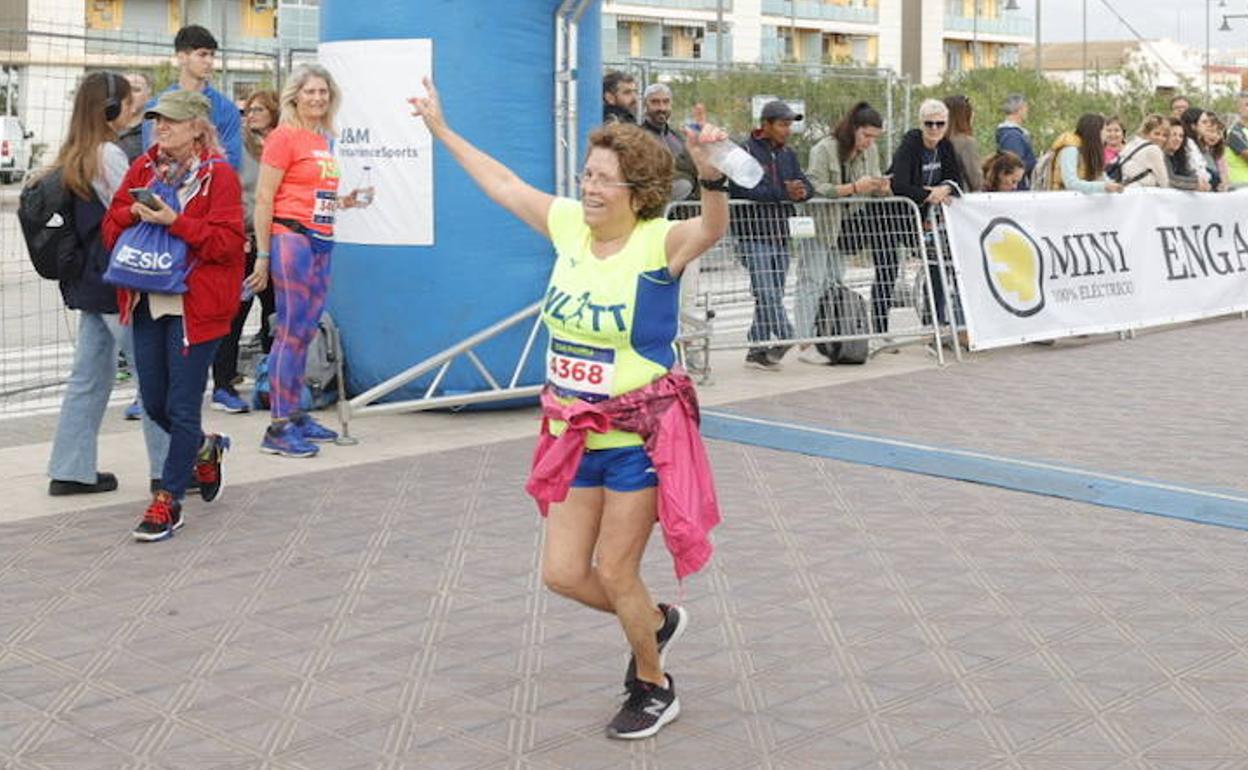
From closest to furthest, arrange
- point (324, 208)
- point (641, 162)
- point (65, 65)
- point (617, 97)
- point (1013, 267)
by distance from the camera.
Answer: point (641, 162), point (324, 208), point (65, 65), point (617, 97), point (1013, 267)

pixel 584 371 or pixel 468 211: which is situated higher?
pixel 468 211

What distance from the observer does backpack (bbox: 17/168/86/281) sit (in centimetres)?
745

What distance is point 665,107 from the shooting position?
40.1ft

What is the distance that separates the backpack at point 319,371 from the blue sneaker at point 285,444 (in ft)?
2.86

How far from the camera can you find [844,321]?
12062mm

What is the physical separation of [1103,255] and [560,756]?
9951mm

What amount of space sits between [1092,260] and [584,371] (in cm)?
947

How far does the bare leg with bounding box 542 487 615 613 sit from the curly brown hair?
0.81 meters

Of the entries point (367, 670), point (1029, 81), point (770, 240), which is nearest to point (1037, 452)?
point (770, 240)

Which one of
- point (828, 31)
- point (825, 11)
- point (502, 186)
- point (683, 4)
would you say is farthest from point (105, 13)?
point (502, 186)

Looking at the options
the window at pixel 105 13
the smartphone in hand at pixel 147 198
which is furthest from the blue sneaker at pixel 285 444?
the window at pixel 105 13

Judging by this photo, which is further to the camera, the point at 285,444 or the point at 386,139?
the point at 386,139

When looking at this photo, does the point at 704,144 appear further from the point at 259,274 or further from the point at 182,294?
the point at 259,274

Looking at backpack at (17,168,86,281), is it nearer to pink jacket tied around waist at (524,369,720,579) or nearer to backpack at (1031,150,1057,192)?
pink jacket tied around waist at (524,369,720,579)
